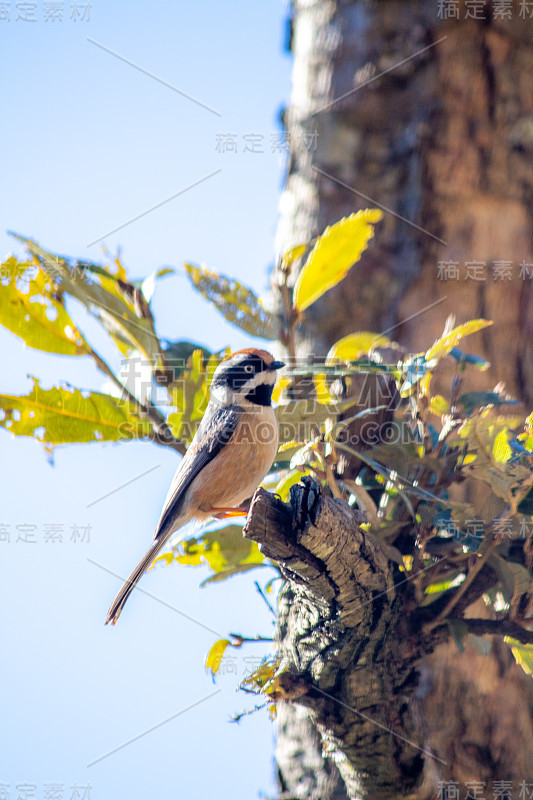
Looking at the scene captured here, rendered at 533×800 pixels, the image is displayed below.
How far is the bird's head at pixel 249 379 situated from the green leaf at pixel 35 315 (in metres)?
0.70

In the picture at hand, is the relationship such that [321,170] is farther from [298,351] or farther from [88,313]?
[88,313]

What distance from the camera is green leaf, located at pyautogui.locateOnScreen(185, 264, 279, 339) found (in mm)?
2295

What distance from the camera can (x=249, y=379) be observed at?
2746mm

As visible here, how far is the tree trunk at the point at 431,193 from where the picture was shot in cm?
247

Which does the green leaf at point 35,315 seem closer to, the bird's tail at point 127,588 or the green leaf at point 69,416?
the green leaf at point 69,416

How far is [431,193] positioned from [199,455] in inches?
55.9

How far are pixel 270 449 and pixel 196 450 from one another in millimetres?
307

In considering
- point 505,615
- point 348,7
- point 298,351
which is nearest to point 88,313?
point 298,351

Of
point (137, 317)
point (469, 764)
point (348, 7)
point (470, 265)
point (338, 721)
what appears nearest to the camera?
point (338, 721)

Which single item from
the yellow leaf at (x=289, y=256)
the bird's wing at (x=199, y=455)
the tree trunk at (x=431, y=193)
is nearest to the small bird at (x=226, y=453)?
the bird's wing at (x=199, y=455)

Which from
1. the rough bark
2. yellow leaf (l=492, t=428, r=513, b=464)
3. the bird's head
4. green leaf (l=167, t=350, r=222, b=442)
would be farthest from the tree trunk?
yellow leaf (l=492, t=428, r=513, b=464)

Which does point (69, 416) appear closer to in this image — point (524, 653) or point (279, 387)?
point (279, 387)

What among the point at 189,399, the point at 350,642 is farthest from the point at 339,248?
the point at 350,642

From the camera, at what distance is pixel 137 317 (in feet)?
7.16
